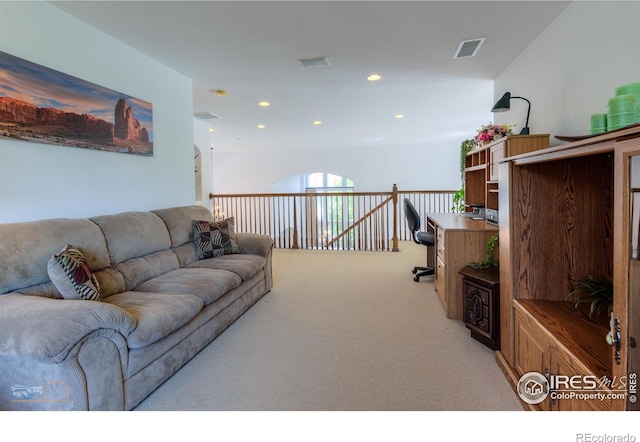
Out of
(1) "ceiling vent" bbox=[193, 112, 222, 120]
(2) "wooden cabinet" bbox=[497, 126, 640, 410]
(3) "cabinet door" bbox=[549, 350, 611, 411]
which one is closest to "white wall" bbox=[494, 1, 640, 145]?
(2) "wooden cabinet" bbox=[497, 126, 640, 410]

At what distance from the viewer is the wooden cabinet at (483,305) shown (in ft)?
7.52

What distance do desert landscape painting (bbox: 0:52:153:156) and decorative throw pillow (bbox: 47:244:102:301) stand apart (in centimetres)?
92

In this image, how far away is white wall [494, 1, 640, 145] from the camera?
1.85 m

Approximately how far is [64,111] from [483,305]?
133 inches

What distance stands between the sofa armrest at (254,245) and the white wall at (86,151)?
934mm

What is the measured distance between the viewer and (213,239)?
11.4 ft

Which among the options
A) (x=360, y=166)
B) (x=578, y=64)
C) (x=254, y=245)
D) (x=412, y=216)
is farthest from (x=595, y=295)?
(x=360, y=166)

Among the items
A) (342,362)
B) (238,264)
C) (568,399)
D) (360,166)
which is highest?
(360,166)

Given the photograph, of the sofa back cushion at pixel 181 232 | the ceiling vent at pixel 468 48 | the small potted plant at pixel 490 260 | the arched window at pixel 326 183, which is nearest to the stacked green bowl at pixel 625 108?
the small potted plant at pixel 490 260

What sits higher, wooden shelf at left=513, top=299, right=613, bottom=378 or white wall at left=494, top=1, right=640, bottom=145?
white wall at left=494, top=1, right=640, bottom=145

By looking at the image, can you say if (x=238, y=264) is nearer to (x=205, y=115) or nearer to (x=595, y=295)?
(x=595, y=295)

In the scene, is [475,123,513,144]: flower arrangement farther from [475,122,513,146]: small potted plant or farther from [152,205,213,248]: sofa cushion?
[152,205,213,248]: sofa cushion
